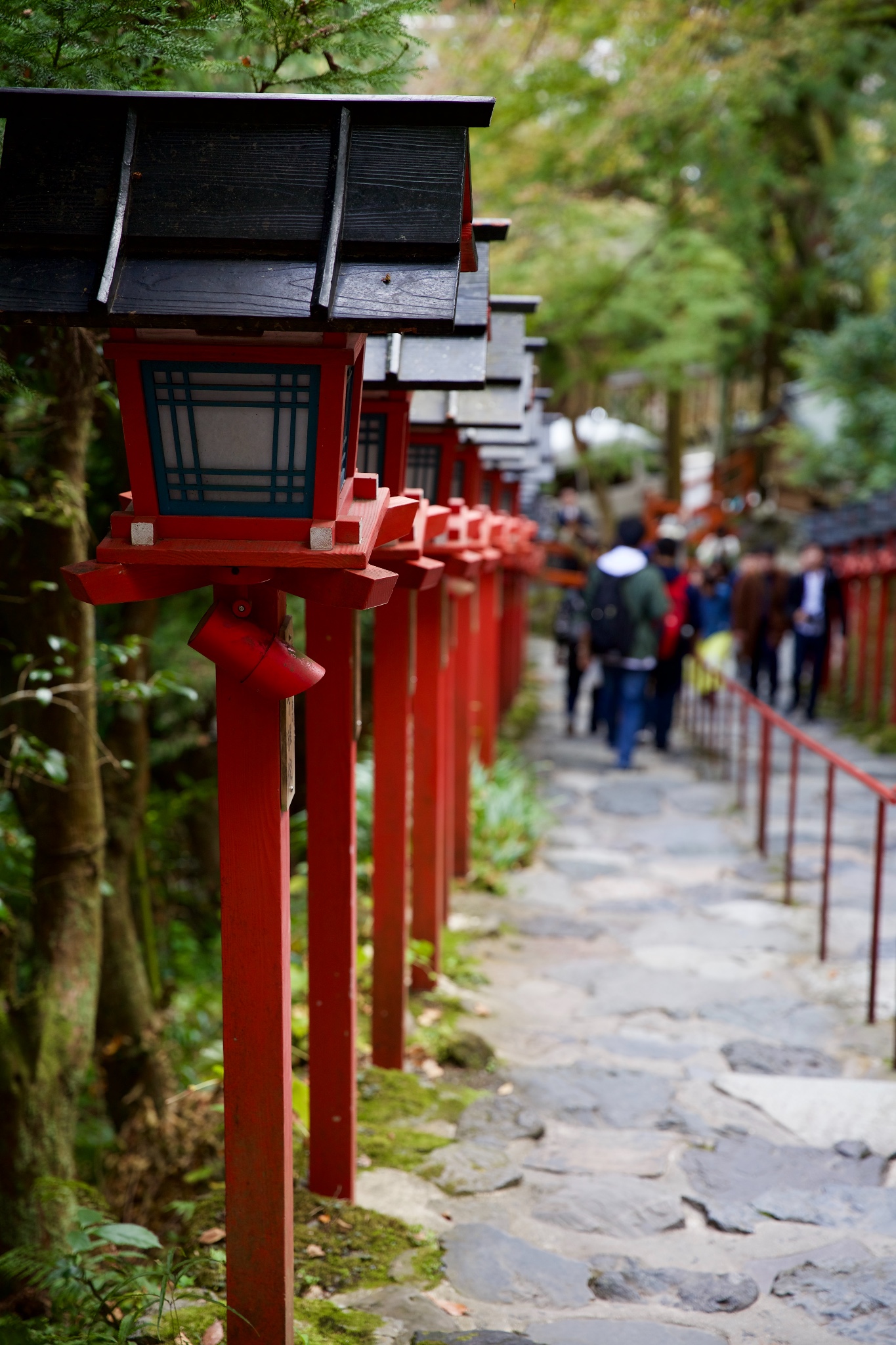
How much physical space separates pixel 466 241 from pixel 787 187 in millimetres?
23076

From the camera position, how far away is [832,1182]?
175 inches

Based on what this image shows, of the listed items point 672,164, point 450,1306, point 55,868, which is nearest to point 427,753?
point 55,868

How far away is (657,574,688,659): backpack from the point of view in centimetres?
1243

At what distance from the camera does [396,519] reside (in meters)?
3.21

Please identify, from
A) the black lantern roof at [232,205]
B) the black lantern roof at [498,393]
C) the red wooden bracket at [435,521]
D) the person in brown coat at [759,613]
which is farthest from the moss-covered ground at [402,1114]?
the person in brown coat at [759,613]

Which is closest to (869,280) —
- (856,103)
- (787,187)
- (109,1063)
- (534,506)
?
(787,187)

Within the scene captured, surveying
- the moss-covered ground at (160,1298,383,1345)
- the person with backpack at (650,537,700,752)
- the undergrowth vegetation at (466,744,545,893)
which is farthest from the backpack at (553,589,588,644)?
the moss-covered ground at (160,1298,383,1345)

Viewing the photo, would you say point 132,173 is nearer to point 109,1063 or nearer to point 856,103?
point 109,1063

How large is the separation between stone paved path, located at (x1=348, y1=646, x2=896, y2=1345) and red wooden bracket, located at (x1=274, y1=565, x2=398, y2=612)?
2.08 meters

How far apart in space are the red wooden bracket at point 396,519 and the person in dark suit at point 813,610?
12.8 m

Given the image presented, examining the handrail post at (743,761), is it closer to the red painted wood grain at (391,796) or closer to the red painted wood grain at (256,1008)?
the red painted wood grain at (391,796)

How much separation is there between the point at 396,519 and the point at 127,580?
0.82 m

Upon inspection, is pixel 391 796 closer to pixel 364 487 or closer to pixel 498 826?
pixel 364 487

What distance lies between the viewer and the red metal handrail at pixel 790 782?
5715 mm
